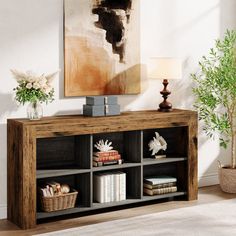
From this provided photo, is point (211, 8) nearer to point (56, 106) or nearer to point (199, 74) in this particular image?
point (199, 74)

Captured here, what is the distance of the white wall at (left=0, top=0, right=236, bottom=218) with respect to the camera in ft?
13.8

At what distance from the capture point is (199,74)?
5.18 meters

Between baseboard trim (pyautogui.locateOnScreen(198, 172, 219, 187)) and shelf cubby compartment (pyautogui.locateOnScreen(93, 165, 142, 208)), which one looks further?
baseboard trim (pyautogui.locateOnScreen(198, 172, 219, 187))

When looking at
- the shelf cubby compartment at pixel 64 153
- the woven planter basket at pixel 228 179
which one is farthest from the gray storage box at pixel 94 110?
Answer: the woven planter basket at pixel 228 179

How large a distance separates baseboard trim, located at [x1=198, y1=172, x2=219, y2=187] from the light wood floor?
164mm

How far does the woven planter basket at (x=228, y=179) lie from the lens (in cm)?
496

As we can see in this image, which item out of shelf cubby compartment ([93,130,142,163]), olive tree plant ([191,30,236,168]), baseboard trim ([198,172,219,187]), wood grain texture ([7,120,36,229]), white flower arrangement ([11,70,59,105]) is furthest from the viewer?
baseboard trim ([198,172,219,187])

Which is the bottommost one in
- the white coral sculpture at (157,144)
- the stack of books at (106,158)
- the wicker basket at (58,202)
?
the wicker basket at (58,202)

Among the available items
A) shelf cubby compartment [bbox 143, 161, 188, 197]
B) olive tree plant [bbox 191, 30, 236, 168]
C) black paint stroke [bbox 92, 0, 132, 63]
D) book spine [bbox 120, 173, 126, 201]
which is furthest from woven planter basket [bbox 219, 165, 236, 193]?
black paint stroke [bbox 92, 0, 132, 63]

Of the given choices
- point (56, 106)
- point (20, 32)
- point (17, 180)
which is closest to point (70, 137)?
point (56, 106)

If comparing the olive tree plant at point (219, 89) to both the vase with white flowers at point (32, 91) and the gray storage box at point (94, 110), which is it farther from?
the vase with white flowers at point (32, 91)

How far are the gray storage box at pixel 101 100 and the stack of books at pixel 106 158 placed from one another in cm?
39

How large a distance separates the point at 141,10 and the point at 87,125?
1232 mm

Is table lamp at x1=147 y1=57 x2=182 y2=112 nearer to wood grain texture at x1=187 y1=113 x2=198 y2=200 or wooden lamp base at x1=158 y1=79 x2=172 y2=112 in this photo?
wooden lamp base at x1=158 y1=79 x2=172 y2=112
